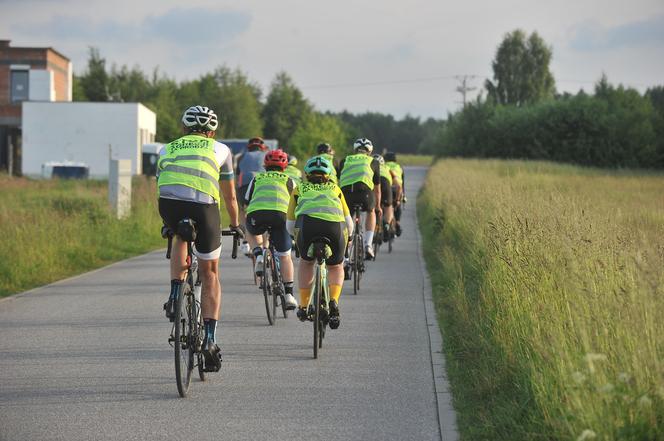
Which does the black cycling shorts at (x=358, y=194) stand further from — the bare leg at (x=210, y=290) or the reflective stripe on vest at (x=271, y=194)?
the bare leg at (x=210, y=290)

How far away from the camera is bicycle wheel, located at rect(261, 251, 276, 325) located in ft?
37.1

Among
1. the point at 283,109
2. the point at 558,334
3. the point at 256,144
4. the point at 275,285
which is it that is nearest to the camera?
the point at 558,334

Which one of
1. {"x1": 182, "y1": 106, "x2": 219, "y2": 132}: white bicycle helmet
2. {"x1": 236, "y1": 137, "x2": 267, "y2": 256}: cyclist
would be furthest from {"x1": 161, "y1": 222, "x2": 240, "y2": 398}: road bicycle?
{"x1": 236, "y1": 137, "x2": 267, "y2": 256}: cyclist

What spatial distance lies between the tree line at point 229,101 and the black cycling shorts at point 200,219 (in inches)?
3574

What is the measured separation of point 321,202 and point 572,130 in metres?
69.5

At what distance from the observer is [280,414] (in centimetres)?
712

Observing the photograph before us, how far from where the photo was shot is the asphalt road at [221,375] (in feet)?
22.1

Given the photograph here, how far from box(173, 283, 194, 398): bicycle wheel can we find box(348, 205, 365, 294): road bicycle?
6.55 m

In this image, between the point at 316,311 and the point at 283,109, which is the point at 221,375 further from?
the point at 283,109

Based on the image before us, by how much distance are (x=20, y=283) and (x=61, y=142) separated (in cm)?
5240

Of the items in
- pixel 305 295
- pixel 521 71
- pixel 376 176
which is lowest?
pixel 305 295

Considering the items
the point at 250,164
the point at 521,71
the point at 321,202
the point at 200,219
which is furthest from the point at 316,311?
the point at 521,71

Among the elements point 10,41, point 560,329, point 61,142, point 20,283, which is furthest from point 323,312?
point 10,41

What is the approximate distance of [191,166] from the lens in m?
7.49
